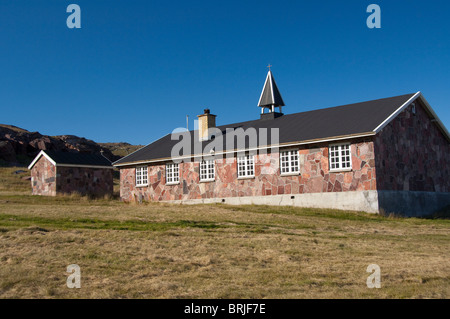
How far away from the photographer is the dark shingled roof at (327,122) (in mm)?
24239

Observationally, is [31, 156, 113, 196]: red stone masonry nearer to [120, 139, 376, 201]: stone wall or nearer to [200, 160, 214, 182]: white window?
[120, 139, 376, 201]: stone wall

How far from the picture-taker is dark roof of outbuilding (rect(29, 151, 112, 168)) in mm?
37375

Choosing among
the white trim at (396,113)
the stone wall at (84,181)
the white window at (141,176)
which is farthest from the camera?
the stone wall at (84,181)

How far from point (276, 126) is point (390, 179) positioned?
328 inches

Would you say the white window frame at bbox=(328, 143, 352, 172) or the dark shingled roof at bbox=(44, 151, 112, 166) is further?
the dark shingled roof at bbox=(44, 151, 112, 166)

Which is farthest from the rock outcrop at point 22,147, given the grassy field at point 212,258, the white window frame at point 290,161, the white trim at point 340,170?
the grassy field at point 212,258

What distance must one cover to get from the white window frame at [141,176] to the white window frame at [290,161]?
10.8 meters

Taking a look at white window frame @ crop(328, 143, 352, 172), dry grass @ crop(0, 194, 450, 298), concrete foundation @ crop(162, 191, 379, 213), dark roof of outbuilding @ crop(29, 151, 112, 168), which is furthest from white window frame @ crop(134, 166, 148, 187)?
dry grass @ crop(0, 194, 450, 298)

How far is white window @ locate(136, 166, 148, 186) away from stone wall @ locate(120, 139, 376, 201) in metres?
0.34

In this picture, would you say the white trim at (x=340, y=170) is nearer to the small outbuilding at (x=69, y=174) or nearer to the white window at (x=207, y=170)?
the white window at (x=207, y=170)
